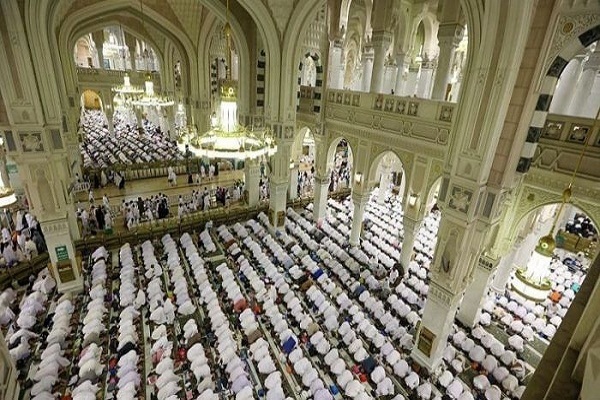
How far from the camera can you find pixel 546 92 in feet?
17.5

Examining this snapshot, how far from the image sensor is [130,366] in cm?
638

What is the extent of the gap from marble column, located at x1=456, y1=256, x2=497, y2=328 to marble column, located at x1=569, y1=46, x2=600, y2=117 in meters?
4.09

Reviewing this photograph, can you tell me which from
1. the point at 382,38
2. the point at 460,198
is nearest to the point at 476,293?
the point at 460,198

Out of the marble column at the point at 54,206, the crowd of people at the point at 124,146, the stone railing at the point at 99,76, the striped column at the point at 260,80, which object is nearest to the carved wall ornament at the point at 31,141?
the marble column at the point at 54,206

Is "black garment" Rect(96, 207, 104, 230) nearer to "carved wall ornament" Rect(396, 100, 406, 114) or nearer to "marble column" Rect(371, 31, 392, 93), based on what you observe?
"marble column" Rect(371, 31, 392, 93)

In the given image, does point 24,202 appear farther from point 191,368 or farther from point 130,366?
point 191,368

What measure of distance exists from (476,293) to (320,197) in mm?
6303

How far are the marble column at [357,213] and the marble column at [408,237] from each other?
1673 mm

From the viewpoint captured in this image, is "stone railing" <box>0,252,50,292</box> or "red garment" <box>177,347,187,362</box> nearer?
"red garment" <box>177,347,187,362</box>

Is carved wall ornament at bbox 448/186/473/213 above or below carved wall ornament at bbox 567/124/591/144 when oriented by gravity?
below


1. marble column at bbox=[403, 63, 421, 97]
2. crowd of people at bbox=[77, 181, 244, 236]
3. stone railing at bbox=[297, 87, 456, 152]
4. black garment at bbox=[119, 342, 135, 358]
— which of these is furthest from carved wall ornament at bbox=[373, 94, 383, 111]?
black garment at bbox=[119, 342, 135, 358]

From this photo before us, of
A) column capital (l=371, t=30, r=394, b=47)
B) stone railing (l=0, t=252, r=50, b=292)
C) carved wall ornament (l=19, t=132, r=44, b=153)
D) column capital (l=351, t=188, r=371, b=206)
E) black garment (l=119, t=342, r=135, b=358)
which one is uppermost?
column capital (l=371, t=30, r=394, b=47)

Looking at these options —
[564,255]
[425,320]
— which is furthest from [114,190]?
[564,255]

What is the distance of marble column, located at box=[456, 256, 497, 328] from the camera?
7.75 m
